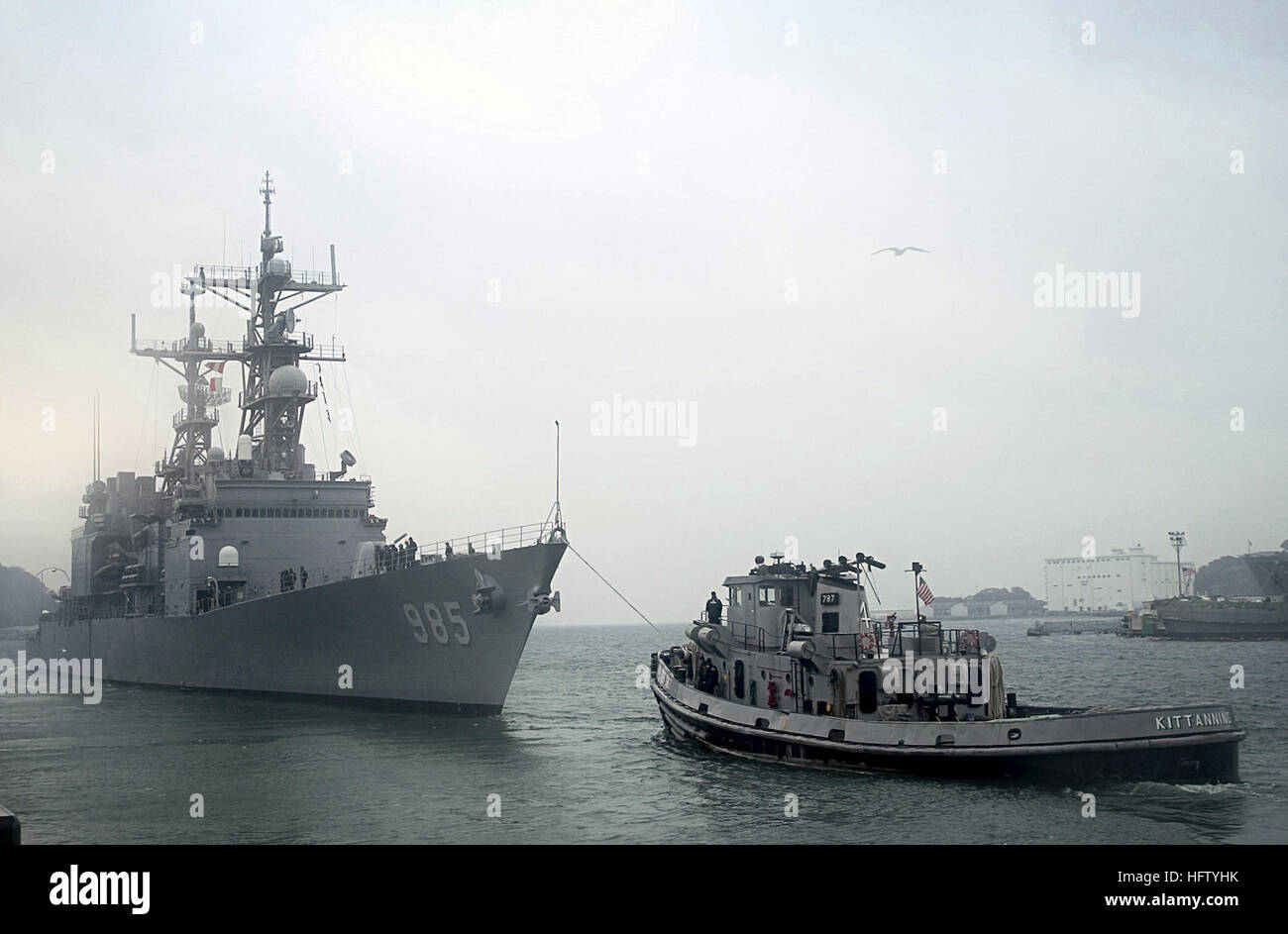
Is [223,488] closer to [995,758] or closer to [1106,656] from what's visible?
[995,758]

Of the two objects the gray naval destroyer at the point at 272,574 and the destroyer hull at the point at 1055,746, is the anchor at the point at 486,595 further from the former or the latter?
the destroyer hull at the point at 1055,746

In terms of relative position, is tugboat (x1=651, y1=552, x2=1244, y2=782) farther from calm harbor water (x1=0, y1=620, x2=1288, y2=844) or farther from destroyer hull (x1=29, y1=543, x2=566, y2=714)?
destroyer hull (x1=29, y1=543, x2=566, y2=714)

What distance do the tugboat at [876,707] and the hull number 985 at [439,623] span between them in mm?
6008

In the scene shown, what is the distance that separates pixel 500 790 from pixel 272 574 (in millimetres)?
22168

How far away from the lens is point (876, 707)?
25.1 m

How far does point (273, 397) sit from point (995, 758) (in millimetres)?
32737

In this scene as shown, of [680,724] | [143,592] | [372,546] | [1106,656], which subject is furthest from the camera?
[1106,656]

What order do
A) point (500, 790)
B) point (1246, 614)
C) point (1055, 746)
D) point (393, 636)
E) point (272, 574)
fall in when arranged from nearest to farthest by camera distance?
point (1055, 746) < point (500, 790) < point (393, 636) < point (272, 574) < point (1246, 614)

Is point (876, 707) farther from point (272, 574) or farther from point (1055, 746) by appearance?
point (272, 574)

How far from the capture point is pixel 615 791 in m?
23.1

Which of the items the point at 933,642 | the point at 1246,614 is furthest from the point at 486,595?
the point at 1246,614

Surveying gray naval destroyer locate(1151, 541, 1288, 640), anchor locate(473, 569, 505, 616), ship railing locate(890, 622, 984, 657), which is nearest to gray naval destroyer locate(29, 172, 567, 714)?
anchor locate(473, 569, 505, 616)

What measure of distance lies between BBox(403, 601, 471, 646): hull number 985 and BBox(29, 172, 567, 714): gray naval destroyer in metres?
0.04
